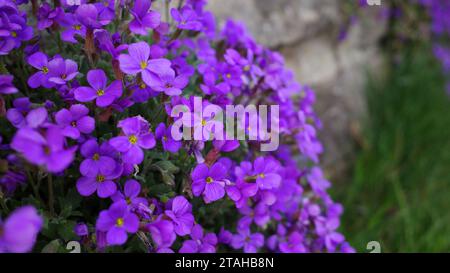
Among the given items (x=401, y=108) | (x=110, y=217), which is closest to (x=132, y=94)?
(x=110, y=217)

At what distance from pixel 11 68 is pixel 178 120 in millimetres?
659

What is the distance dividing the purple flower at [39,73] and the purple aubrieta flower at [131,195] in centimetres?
35

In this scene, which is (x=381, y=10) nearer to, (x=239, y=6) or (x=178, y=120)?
(x=239, y=6)

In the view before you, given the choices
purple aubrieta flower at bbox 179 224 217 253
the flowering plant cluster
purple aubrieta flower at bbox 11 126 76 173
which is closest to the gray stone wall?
the flowering plant cluster

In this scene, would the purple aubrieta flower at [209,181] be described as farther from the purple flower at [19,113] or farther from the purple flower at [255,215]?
the purple flower at [19,113]

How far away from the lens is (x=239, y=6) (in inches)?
97.8

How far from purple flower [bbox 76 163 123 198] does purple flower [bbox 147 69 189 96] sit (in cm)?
22

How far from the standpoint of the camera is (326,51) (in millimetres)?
2963

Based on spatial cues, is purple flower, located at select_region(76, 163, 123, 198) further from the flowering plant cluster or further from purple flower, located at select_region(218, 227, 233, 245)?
purple flower, located at select_region(218, 227, 233, 245)

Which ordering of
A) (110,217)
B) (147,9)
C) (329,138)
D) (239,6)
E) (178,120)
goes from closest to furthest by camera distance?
(110,217) → (178,120) → (147,9) → (239,6) → (329,138)

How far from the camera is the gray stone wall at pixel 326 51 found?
259cm

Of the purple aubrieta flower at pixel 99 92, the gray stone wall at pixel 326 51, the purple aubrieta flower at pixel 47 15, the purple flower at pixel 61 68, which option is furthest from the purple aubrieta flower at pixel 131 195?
the gray stone wall at pixel 326 51

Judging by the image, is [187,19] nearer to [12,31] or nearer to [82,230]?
[12,31]

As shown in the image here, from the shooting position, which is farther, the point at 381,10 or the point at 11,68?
the point at 381,10
